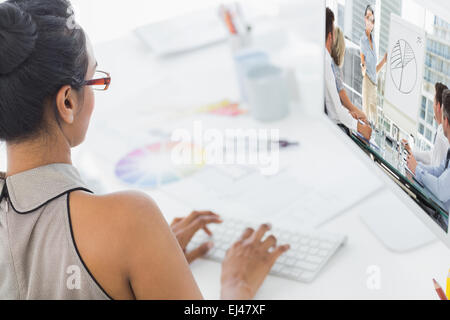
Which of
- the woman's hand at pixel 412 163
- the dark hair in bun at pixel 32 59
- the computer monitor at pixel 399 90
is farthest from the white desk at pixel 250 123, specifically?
the dark hair in bun at pixel 32 59

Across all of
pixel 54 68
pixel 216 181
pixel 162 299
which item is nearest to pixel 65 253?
pixel 162 299

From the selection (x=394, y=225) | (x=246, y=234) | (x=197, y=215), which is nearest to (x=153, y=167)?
(x=197, y=215)

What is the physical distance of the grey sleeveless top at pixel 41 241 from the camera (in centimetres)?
79

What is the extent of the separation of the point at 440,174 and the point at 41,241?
57 centimetres

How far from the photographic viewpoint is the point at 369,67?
3.12ft

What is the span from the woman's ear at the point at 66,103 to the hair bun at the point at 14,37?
0.08 meters

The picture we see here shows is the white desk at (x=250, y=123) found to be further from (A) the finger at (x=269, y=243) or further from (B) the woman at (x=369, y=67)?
(B) the woman at (x=369, y=67)

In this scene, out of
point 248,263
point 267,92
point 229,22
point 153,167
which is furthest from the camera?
point 229,22

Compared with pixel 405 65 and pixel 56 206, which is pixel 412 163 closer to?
pixel 405 65

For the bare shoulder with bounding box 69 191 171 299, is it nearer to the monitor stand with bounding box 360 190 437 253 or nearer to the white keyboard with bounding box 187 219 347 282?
the white keyboard with bounding box 187 219 347 282

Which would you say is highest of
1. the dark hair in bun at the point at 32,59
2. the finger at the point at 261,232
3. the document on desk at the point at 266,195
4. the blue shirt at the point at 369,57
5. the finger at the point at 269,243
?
the dark hair in bun at the point at 32,59

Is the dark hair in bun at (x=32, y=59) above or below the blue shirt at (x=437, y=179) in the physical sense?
above

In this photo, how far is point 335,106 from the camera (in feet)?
3.81
